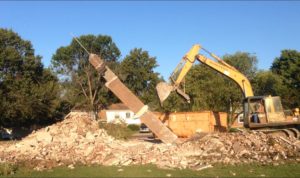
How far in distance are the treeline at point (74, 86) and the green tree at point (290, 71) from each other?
4.5 inches

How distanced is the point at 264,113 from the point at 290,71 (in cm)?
4987

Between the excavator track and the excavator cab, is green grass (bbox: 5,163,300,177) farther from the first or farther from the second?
the excavator cab

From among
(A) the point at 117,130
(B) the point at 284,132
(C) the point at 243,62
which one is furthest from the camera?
(C) the point at 243,62

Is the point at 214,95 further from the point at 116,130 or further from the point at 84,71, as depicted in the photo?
the point at 84,71

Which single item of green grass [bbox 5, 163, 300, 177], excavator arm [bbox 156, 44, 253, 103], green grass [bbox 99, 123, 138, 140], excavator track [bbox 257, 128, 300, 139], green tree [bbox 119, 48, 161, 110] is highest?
green tree [bbox 119, 48, 161, 110]

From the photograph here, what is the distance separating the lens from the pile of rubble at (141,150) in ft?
55.7

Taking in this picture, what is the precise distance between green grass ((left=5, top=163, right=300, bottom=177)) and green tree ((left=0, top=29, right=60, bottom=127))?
2794 centimetres

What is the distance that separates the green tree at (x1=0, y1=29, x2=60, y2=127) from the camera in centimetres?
4262

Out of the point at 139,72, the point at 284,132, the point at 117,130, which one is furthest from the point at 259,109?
the point at 139,72

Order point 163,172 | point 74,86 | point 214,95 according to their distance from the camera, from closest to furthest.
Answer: point 163,172, point 214,95, point 74,86

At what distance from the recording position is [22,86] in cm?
4456

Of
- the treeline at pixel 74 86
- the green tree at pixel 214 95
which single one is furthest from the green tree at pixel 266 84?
the green tree at pixel 214 95

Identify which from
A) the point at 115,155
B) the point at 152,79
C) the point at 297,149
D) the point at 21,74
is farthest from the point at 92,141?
A: the point at 152,79

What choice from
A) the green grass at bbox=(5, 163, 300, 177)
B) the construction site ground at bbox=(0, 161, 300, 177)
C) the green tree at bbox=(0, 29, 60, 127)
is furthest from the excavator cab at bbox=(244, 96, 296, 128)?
the green tree at bbox=(0, 29, 60, 127)
